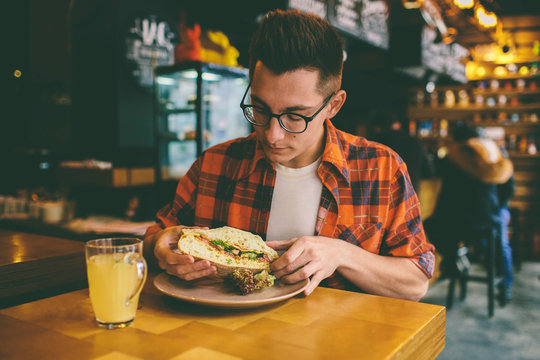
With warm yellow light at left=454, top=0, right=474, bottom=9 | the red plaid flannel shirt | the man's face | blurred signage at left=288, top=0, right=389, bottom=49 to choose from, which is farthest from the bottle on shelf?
the man's face

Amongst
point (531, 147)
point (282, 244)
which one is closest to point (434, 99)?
point (531, 147)

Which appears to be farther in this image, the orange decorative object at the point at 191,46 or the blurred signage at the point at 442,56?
the blurred signage at the point at 442,56

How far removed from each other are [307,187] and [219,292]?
22.5 inches

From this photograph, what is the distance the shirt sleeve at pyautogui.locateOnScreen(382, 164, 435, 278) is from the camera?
1.39 m

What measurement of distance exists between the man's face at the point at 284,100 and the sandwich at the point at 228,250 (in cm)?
30

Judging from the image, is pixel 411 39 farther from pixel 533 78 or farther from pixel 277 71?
pixel 277 71

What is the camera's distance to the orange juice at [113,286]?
88 cm

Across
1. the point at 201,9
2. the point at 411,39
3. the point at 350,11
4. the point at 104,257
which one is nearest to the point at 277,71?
the point at 104,257

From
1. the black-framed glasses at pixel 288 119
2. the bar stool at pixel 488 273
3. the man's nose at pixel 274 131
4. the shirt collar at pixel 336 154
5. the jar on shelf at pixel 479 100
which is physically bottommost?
the bar stool at pixel 488 273

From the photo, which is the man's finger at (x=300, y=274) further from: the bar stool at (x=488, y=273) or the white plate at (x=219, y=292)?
the bar stool at (x=488, y=273)

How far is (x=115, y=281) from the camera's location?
902 mm

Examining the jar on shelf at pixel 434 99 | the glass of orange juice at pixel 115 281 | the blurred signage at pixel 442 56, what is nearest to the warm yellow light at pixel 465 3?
the blurred signage at pixel 442 56

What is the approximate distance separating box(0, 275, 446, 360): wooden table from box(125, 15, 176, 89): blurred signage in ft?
11.3

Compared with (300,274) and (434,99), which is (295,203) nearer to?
(300,274)
